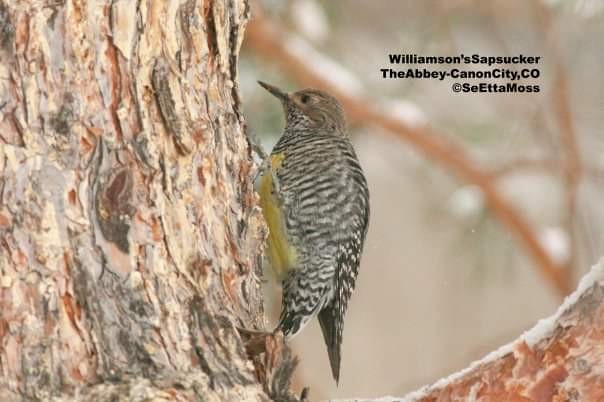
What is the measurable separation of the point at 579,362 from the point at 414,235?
645 cm

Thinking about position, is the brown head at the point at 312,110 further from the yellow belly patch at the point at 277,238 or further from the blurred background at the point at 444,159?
the blurred background at the point at 444,159

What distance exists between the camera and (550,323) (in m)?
2.09

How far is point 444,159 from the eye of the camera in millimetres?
5340

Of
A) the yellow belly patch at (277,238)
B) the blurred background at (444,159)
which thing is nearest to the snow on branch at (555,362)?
the yellow belly patch at (277,238)

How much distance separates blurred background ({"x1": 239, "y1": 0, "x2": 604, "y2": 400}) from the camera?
5.22 metres

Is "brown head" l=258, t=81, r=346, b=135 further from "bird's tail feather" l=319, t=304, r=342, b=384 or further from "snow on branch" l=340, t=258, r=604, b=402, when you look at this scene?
"snow on branch" l=340, t=258, r=604, b=402

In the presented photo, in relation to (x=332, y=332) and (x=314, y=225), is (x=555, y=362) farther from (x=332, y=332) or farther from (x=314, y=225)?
(x=314, y=225)

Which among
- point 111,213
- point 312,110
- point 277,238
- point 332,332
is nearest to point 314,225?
point 277,238

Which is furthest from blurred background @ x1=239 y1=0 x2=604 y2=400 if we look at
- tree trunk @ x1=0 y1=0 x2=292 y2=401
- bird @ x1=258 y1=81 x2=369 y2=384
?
tree trunk @ x1=0 y1=0 x2=292 y2=401

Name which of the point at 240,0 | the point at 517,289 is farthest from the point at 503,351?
the point at 517,289

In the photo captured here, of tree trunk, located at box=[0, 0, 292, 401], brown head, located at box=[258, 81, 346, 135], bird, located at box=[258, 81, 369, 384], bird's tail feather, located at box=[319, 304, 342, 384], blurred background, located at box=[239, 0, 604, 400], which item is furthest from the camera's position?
blurred background, located at box=[239, 0, 604, 400]

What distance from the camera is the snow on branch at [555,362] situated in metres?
2.02

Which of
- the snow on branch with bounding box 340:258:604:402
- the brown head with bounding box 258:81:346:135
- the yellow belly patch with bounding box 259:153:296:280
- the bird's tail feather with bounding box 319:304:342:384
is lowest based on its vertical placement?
the snow on branch with bounding box 340:258:604:402

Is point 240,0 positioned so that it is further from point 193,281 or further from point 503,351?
point 503,351
